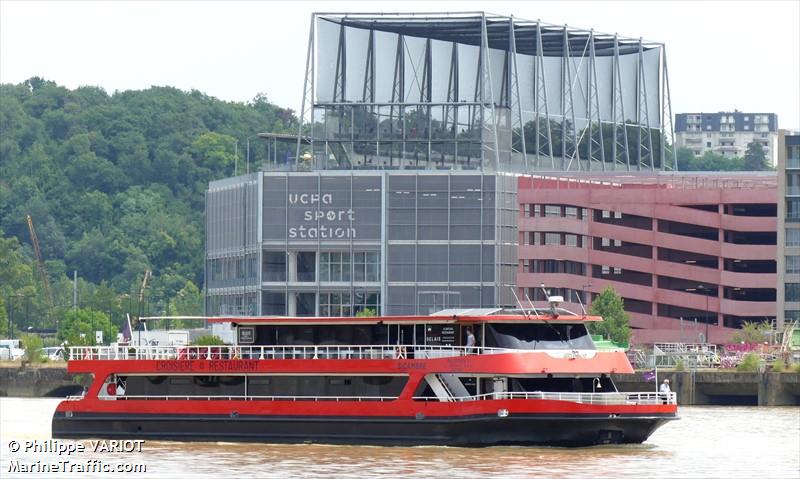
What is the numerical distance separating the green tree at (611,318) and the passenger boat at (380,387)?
65627mm

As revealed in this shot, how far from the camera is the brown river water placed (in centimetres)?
6988

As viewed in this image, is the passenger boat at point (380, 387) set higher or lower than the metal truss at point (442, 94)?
lower

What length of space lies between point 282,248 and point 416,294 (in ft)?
37.4

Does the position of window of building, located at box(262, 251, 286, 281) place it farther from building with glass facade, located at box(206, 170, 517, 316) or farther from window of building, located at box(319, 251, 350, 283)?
window of building, located at box(319, 251, 350, 283)

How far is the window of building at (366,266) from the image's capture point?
166000mm

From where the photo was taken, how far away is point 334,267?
545ft

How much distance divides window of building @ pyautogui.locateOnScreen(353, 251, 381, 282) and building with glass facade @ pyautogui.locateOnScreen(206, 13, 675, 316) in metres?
0.11

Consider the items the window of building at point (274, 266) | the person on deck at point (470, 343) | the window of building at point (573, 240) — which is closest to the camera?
the person on deck at point (470, 343)

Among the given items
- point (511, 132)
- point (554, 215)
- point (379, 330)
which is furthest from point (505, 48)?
point (379, 330)

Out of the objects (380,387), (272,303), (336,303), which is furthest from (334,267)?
(380,387)

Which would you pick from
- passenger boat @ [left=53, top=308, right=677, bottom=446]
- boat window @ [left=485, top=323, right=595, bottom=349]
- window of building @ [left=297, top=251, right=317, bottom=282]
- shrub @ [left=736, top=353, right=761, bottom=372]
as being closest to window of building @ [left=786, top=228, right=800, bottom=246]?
shrub @ [left=736, top=353, right=761, bottom=372]

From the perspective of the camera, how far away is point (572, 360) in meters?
78.7

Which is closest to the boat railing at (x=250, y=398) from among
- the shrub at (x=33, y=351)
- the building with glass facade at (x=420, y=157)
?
the shrub at (x=33, y=351)

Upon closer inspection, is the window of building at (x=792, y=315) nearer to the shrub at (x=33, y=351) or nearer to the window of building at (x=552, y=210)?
the window of building at (x=552, y=210)
